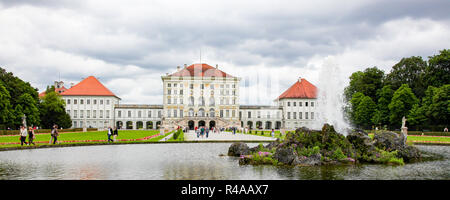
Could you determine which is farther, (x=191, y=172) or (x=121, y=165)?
(x=121, y=165)

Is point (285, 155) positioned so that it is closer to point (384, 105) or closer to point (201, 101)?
point (384, 105)

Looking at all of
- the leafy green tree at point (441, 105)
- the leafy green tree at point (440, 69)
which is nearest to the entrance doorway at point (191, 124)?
the leafy green tree at point (440, 69)

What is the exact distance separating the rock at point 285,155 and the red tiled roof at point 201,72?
71220mm

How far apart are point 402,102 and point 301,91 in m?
36.9

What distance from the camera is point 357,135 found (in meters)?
16.8

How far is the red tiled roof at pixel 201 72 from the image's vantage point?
281ft

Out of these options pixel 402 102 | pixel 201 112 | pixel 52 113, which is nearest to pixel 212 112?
pixel 201 112

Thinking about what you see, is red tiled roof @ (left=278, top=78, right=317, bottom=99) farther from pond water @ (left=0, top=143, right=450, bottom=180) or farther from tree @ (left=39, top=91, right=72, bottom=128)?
pond water @ (left=0, top=143, right=450, bottom=180)

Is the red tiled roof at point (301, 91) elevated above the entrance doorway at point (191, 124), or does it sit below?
above

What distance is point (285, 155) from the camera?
1437cm

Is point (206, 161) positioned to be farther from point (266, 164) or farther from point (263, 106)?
point (263, 106)

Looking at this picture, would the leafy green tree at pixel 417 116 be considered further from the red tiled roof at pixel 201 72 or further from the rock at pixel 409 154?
the red tiled roof at pixel 201 72
